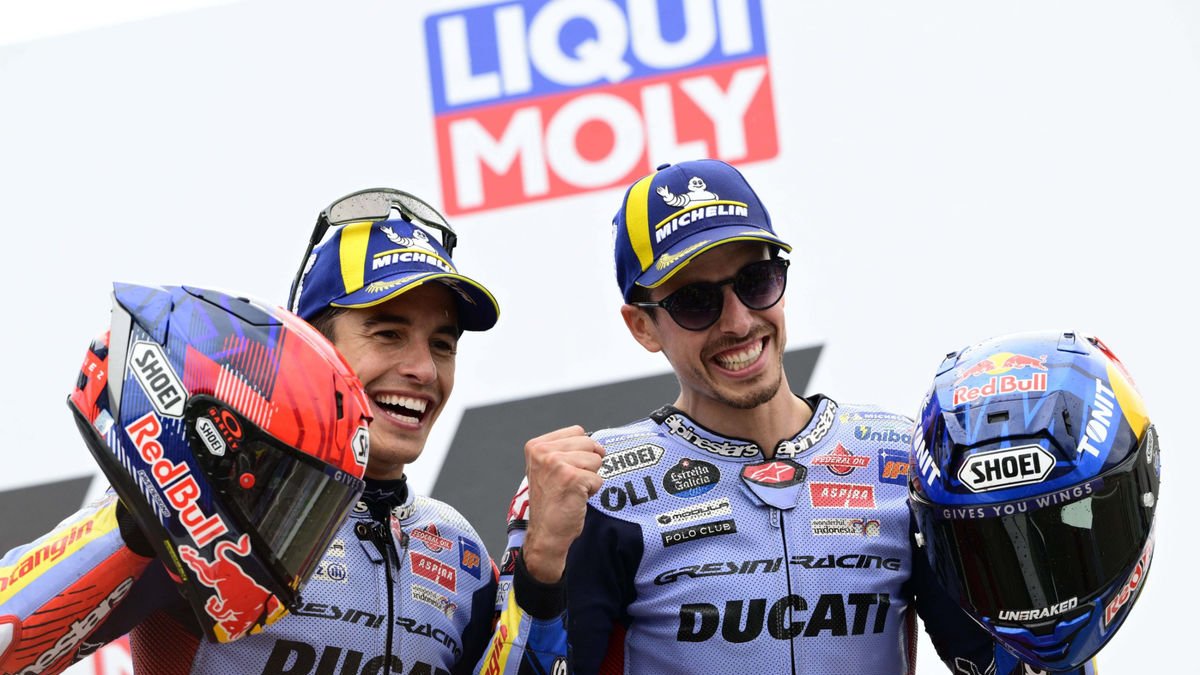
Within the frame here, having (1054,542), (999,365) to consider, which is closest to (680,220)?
(999,365)

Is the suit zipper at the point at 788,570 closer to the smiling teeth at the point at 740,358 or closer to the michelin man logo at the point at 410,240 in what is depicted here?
the smiling teeth at the point at 740,358

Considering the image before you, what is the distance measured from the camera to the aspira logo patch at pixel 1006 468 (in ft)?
5.95

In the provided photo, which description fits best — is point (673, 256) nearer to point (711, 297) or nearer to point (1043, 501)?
point (711, 297)

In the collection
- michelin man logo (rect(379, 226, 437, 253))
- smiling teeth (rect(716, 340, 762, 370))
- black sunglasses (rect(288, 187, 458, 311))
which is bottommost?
smiling teeth (rect(716, 340, 762, 370))

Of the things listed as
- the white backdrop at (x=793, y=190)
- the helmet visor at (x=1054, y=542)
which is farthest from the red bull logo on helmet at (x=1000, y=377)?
the white backdrop at (x=793, y=190)

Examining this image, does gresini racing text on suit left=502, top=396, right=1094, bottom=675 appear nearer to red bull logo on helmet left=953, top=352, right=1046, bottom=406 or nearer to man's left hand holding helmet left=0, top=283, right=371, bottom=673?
red bull logo on helmet left=953, top=352, right=1046, bottom=406

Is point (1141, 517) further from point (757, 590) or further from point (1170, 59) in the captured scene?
point (1170, 59)

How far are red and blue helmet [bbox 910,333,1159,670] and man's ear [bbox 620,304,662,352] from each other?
2.03 ft

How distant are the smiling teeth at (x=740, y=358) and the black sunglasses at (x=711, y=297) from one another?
0.07 metres

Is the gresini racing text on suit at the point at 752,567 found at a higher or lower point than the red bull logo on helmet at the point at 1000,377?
Answer: lower

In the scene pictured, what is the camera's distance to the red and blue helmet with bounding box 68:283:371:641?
1.64 metres

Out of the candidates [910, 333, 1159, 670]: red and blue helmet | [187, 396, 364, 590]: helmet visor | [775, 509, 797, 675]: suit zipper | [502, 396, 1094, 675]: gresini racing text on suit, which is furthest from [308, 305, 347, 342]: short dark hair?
[910, 333, 1159, 670]: red and blue helmet

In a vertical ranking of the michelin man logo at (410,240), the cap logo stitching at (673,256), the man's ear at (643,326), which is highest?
the michelin man logo at (410,240)

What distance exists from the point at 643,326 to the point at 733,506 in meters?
0.38
